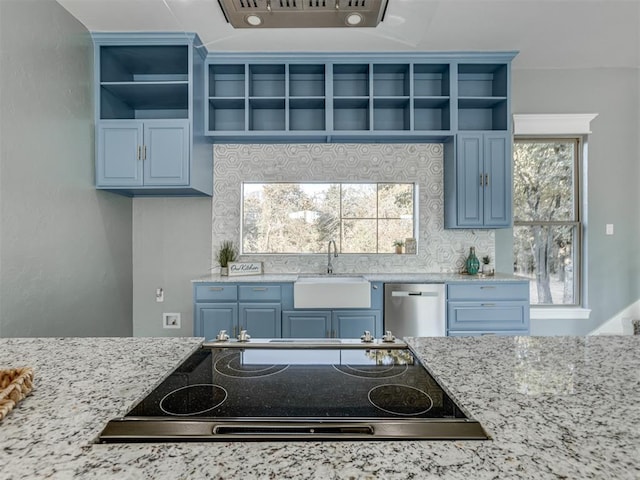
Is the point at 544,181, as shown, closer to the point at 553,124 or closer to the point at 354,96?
the point at 553,124

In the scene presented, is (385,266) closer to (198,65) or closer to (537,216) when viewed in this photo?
(537,216)

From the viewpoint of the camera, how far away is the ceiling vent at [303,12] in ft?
3.64

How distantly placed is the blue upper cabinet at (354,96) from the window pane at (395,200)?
47cm

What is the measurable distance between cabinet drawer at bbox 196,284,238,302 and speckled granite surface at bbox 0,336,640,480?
1.99 meters

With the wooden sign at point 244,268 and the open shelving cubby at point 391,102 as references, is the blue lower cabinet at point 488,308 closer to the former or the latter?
the open shelving cubby at point 391,102

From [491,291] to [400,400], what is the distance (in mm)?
2584

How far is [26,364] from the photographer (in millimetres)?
947

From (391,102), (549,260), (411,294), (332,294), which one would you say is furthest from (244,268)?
(549,260)

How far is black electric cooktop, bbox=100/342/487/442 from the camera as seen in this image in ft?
2.02

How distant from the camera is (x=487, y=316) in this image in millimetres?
3000

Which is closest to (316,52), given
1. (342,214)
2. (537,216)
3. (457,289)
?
(342,214)

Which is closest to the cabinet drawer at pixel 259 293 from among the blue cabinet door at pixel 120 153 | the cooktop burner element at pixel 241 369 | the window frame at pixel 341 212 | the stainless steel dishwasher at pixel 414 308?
the window frame at pixel 341 212

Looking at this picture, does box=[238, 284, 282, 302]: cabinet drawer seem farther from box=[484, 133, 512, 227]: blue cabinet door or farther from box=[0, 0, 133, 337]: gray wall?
box=[484, 133, 512, 227]: blue cabinet door

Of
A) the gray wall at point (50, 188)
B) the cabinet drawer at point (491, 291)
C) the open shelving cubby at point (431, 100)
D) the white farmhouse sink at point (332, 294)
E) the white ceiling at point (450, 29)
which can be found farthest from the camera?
the open shelving cubby at point (431, 100)
